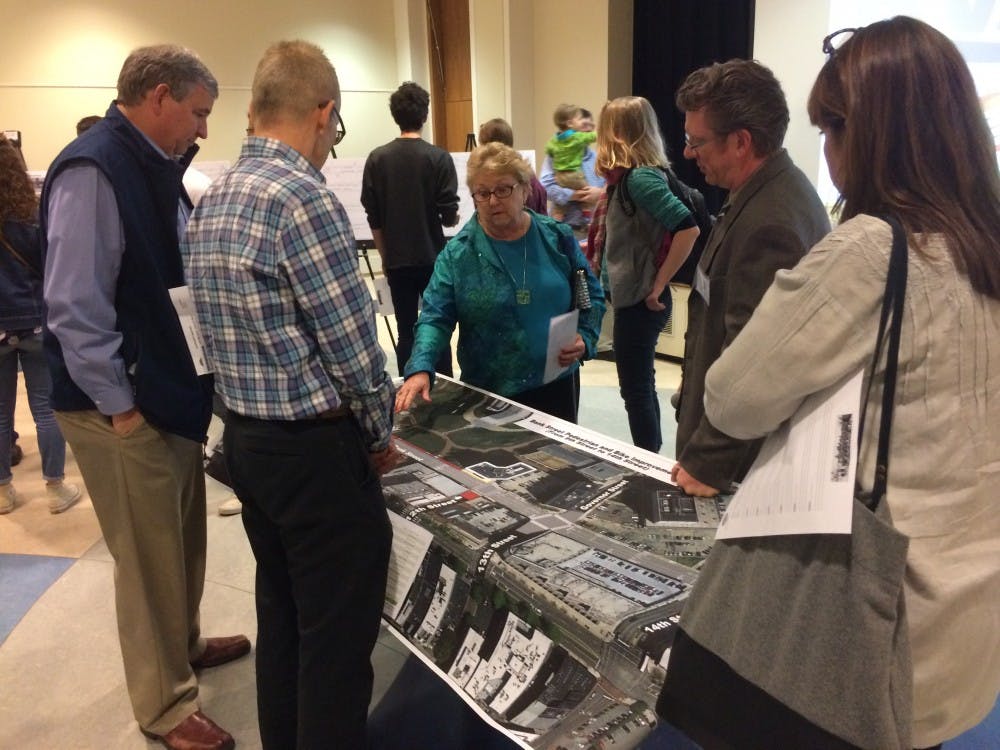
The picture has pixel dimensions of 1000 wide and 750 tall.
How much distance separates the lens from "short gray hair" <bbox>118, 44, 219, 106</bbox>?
5.07 feet

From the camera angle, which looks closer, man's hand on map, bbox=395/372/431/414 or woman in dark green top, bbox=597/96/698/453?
man's hand on map, bbox=395/372/431/414

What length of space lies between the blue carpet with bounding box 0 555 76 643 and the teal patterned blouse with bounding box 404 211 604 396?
1619 millimetres

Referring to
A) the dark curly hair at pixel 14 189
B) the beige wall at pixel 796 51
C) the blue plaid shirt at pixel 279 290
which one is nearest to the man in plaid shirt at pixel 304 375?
the blue plaid shirt at pixel 279 290

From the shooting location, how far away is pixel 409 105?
11.6 ft

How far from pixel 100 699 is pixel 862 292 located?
212 centimetres

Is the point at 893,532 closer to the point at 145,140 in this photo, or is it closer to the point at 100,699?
the point at 145,140

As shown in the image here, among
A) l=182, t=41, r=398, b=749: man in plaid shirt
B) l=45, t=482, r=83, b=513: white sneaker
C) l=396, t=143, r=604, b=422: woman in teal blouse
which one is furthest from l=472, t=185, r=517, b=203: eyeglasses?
l=45, t=482, r=83, b=513: white sneaker

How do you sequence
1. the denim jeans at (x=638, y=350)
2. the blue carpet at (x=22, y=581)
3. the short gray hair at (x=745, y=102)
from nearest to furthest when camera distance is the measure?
the short gray hair at (x=745, y=102) < the blue carpet at (x=22, y=581) < the denim jeans at (x=638, y=350)

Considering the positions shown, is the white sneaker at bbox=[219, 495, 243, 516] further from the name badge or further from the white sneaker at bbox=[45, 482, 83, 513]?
the name badge

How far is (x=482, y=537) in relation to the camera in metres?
1.33

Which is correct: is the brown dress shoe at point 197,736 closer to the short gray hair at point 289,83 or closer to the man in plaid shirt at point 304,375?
the man in plaid shirt at point 304,375

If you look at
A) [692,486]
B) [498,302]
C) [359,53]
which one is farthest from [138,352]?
[359,53]

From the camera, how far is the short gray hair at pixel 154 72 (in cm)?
154

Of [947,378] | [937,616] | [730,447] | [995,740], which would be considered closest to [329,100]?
[730,447]
